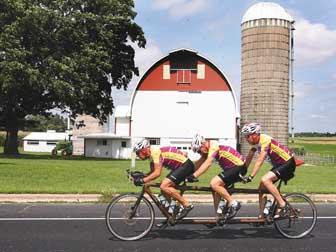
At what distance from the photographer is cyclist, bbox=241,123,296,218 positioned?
29.8 feet

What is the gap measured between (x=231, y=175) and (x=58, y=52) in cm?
3462

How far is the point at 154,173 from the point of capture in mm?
8945

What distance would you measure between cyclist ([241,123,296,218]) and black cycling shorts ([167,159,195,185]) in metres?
1.00

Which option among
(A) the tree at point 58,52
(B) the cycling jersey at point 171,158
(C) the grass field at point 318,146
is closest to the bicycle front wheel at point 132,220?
(B) the cycling jersey at point 171,158

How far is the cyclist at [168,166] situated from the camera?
29.2 ft

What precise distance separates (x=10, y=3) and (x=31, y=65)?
4.54 metres

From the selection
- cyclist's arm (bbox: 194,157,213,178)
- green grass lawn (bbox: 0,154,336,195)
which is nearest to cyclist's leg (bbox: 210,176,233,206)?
cyclist's arm (bbox: 194,157,213,178)

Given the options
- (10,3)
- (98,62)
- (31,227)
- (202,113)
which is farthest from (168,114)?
(31,227)

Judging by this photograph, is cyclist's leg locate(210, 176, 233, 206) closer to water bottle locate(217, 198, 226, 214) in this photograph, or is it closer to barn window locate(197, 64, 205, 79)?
water bottle locate(217, 198, 226, 214)

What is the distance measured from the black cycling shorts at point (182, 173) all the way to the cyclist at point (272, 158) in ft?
3.28

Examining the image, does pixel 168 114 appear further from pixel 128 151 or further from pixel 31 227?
pixel 31 227

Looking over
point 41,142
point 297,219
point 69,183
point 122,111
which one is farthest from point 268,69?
point 41,142

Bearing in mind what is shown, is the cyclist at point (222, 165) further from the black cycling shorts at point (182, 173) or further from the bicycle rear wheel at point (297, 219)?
the bicycle rear wheel at point (297, 219)

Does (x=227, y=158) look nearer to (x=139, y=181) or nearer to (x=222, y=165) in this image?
(x=222, y=165)
